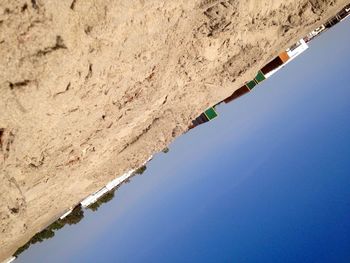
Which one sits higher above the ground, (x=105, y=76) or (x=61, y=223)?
(x=105, y=76)

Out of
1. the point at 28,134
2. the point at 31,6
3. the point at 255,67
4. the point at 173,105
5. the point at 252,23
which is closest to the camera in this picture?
the point at 31,6

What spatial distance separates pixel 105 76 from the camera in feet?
12.7

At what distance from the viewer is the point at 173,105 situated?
561 cm

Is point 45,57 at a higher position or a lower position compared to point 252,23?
higher

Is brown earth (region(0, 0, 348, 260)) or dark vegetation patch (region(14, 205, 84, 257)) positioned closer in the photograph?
brown earth (region(0, 0, 348, 260))

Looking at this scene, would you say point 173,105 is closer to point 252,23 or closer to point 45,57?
point 252,23

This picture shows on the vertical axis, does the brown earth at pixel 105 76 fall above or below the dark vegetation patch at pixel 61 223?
above

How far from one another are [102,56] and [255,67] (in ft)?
11.6

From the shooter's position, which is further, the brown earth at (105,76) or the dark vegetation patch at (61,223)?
the dark vegetation patch at (61,223)

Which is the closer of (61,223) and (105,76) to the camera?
(105,76)

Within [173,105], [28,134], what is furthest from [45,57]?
[173,105]

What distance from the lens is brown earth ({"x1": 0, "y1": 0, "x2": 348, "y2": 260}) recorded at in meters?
3.08

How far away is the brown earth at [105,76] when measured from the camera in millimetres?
3084

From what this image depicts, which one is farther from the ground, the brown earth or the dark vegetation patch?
the brown earth
